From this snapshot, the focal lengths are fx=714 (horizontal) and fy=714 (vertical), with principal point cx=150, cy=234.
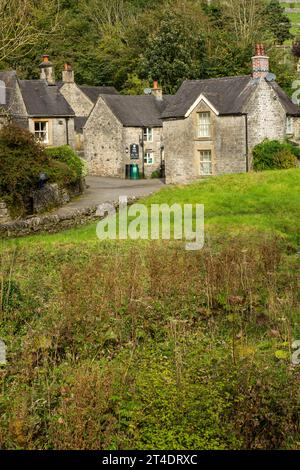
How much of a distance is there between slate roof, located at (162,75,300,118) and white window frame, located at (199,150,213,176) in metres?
2.68

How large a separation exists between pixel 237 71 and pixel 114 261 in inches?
1964

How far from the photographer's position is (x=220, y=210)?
2862 centimetres

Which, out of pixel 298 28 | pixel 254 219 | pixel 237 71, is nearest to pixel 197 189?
pixel 254 219

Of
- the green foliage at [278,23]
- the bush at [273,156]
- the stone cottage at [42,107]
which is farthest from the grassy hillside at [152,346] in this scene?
the green foliage at [278,23]

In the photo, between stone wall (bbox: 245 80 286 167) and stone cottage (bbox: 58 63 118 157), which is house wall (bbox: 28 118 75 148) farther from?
stone cottage (bbox: 58 63 118 157)

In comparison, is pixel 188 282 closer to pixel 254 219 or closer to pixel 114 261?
pixel 114 261

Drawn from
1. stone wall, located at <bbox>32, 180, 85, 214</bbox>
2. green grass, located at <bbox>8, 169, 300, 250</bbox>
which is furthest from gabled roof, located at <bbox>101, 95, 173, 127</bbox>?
stone wall, located at <bbox>32, 180, 85, 214</bbox>

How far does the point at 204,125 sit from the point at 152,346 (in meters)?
32.4

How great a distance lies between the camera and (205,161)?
44.7 m

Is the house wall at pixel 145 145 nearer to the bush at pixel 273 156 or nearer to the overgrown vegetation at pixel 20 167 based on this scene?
the bush at pixel 273 156

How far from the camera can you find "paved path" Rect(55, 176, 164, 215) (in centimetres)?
3338

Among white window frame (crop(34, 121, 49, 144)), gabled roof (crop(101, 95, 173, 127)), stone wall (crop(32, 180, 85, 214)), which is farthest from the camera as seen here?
gabled roof (crop(101, 95, 173, 127))

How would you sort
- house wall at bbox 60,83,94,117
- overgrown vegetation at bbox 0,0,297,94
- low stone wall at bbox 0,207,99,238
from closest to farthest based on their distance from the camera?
low stone wall at bbox 0,207,99,238 < overgrown vegetation at bbox 0,0,297,94 < house wall at bbox 60,83,94,117

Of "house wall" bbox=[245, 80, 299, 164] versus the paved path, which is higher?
"house wall" bbox=[245, 80, 299, 164]
